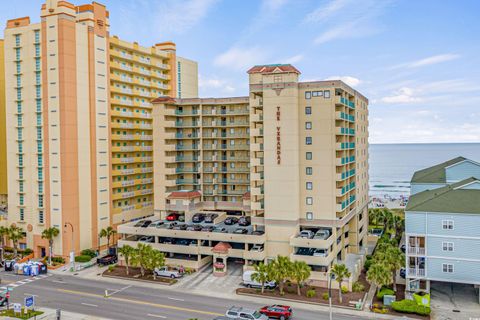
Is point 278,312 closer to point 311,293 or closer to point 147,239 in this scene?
point 311,293

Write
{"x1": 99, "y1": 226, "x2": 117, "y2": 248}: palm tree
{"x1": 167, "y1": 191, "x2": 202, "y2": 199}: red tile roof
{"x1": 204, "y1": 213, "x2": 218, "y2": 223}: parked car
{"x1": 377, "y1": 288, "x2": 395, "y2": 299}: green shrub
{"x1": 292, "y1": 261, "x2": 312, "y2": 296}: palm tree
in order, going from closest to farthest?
{"x1": 377, "y1": 288, "x2": 395, "y2": 299}: green shrub, {"x1": 292, "y1": 261, "x2": 312, "y2": 296}: palm tree, {"x1": 99, "y1": 226, "x2": 117, "y2": 248}: palm tree, {"x1": 204, "y1": 213, "x2": 218, "y2": 223}: parked car, {"x1": 167, "y1": 191, "x2": 202, "y2": 199}: red tile roof

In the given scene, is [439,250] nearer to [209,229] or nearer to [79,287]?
[209,229]

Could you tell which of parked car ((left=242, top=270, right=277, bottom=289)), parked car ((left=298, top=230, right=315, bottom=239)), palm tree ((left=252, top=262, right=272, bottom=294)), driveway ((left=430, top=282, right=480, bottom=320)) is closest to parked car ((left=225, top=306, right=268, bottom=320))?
palm tree ((left=252, top=262, right=272, bottom=294))

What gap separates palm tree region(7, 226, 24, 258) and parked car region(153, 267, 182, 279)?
25850 millimetres

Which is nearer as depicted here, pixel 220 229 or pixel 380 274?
pixel 380 274

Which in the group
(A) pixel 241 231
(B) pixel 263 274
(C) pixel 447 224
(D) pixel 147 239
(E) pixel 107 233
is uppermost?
(C) pixel 447 224

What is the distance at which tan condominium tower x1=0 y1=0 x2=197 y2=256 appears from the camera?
68250mm

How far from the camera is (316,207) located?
61625mm

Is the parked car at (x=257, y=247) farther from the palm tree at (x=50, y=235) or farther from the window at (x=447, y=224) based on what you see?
the palm tree at (x=50, y=235)

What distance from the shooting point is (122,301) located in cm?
5053

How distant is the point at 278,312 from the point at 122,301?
18506mm

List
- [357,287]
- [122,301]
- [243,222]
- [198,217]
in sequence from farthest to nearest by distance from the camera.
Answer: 1. [198,217]
2. [243,222]
3. [357,287]
4. [122,301]

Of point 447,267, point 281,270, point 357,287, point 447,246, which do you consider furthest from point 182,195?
point 447,267

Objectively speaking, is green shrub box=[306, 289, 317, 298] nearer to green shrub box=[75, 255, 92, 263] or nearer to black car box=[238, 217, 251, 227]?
black car box=[238, 217, 251, 227]
